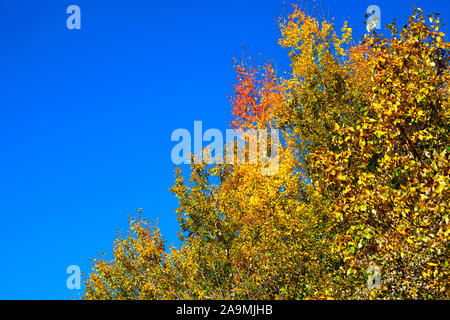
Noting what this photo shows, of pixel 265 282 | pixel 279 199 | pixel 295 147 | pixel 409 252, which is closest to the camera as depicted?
pixel 409 252

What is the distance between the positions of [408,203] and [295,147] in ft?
69.7

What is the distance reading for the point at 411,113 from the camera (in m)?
13.0

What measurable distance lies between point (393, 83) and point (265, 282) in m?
10.0

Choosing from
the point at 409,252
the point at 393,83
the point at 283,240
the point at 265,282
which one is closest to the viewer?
the point at 409,252

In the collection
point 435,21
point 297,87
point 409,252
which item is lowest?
point 409,252

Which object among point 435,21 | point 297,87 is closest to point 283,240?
point 435,21

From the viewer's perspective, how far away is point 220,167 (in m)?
35.4

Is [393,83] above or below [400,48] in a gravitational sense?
below

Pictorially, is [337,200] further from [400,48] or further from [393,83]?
[400,48]

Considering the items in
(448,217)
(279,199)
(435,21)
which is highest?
(435,21)

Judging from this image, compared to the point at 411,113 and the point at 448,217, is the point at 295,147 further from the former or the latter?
the point at 448,217

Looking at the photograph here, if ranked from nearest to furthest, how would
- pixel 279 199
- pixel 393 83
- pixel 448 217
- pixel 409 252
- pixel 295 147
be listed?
pixel 448 217, pixel 409 252, pixel 393 83, pixel 279 199, pixel 295 147

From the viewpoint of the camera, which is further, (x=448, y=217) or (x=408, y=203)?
(x=408, y=203)

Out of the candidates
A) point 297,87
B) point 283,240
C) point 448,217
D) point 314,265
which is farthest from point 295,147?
point 448,217
